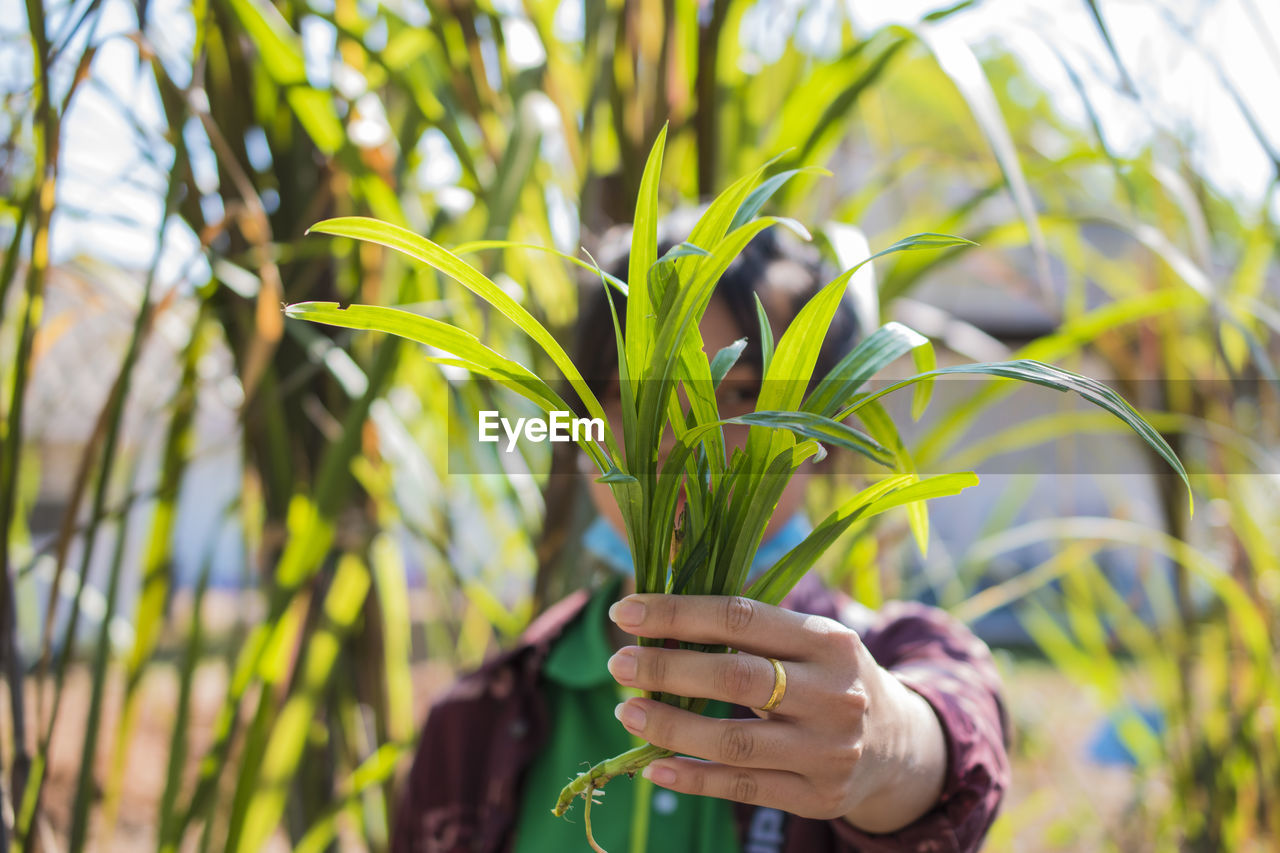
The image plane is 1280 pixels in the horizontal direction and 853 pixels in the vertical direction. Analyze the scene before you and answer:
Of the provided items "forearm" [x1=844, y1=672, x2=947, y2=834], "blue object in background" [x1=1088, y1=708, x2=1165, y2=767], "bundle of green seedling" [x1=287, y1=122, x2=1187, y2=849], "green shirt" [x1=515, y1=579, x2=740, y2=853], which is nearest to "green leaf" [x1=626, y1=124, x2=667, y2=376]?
"bundle of green seedling" [x1=287, y1=122, x2=1187, y2=849]

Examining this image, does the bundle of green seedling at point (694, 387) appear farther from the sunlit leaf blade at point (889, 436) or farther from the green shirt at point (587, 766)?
the green shirt at point (587, 766)

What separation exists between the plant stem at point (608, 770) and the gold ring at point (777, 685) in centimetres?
3

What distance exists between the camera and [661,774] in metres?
0.20

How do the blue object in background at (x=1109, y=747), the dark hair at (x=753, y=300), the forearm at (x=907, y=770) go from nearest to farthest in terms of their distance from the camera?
the forearm at (x=907, y=770) → the dark hair at (x=753, y=300) → the blue object in background at (x=1109, y=747)

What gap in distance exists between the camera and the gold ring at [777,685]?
0.64 ft

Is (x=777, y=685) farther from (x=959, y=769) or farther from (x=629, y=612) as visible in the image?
(x=959, y=769)

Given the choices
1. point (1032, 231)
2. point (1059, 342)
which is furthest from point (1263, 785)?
point (1032, 231)

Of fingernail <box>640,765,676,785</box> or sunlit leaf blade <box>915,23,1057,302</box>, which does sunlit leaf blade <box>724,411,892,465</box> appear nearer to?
fingernail <box>640,765,676,785</box>

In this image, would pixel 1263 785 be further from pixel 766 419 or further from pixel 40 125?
pixel 40 125

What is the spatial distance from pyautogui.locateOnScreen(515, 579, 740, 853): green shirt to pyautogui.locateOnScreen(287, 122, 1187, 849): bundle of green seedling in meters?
0.24

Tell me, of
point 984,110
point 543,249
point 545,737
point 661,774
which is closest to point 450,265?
point 543,249

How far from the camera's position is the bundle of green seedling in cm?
17

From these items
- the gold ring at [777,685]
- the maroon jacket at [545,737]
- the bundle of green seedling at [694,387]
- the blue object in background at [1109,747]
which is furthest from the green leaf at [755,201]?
the blue object in background at [1109,747]

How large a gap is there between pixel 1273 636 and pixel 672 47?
695 mm
